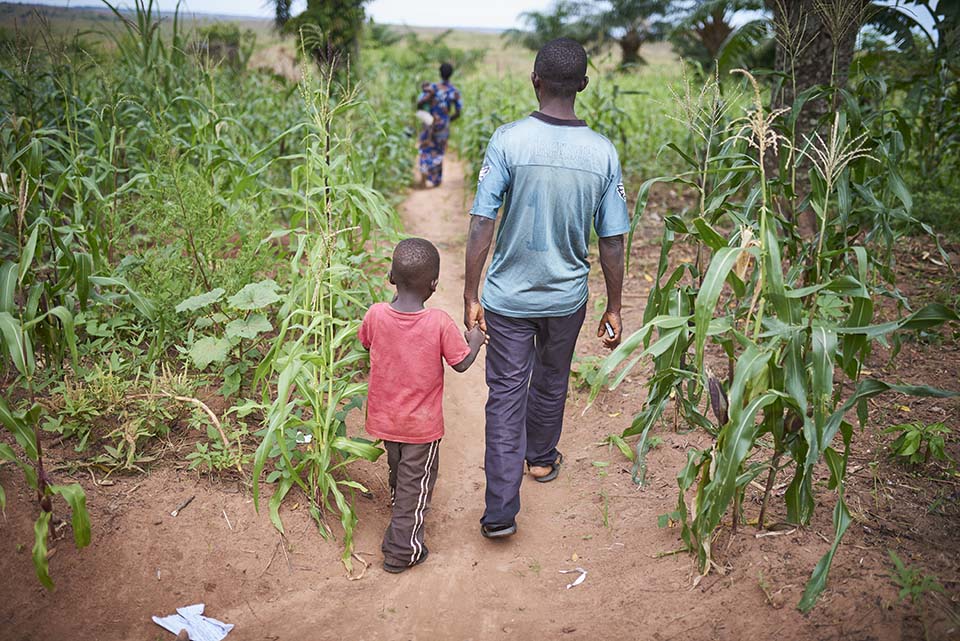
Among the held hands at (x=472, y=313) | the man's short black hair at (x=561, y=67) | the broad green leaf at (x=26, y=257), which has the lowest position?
the held hands at (x=472, y=313)

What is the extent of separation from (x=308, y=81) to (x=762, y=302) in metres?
1.81

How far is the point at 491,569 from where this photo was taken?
2.87 meters

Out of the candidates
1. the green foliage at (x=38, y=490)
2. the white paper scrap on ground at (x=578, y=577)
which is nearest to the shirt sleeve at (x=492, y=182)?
the white paper scrap on ground at (x=578, y=577)

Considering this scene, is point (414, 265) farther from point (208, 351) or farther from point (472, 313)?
point (208, 351)

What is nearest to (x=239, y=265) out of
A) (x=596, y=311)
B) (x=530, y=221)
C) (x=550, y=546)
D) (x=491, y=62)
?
(x=530, y=221)

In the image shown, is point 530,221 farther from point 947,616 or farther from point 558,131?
point 947,616

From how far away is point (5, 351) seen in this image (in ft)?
8.19

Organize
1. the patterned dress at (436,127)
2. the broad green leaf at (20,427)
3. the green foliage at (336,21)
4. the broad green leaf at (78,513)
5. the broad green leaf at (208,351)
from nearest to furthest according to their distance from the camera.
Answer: the broad green leaf at (20,427)
the broad green leaf at (78,513)
the broad green leaf at (208,351)
the patterned dress at (436,127)
the green foliage at (336,21)

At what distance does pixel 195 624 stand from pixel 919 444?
9.56 feet

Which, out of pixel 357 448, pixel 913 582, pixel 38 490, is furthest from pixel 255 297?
pixel 913 582

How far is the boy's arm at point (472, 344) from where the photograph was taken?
2.69m

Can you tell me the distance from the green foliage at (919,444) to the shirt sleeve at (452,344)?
6.15 ft

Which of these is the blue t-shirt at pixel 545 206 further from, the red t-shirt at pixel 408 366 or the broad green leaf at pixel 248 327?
the broad green leaf at pixel 248 327

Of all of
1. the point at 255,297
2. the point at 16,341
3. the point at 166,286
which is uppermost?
the point at 16,341
